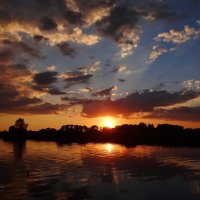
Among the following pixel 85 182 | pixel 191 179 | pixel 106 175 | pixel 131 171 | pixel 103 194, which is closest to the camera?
pixel 103 194

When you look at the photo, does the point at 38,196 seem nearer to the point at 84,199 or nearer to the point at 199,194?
the point at 84,199

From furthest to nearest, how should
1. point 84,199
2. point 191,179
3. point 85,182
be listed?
point 191,179, point 85,182, point 84,199

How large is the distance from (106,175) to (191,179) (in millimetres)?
21801

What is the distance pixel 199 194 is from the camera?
2436 inches

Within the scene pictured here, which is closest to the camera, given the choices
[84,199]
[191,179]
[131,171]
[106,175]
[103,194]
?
[84,199]

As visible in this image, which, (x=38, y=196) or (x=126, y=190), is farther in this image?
(x=126, y=190)

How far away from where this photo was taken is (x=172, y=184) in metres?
71.3

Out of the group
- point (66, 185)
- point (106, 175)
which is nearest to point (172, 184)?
point (106, 175)

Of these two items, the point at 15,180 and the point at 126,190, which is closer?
the point at 126,190

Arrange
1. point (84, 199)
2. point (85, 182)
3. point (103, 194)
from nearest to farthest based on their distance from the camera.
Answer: point (84, 199) → point (103, 194) → point (85, 182)

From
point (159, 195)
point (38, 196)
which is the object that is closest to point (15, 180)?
point (38, 196)

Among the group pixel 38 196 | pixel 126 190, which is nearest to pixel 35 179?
pixel 38 196

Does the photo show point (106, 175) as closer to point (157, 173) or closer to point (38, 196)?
point (157, 173)

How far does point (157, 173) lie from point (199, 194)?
87.9 ft
